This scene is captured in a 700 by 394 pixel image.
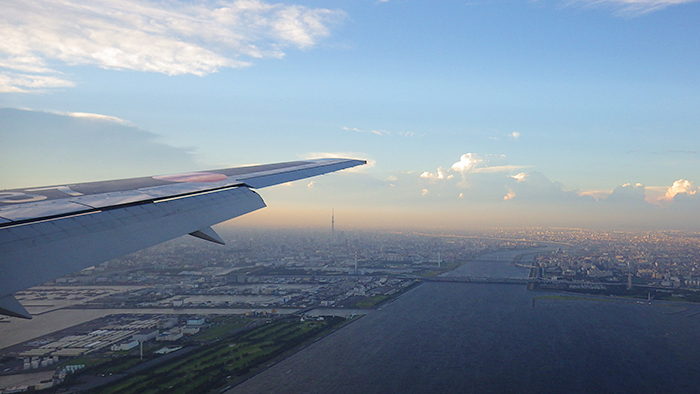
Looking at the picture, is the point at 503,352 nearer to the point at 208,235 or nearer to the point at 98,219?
the point at 208,235

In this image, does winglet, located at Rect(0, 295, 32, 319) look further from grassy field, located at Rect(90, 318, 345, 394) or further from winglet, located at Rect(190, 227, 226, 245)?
grassy field, located at Rect(90, 318, 345, 394)

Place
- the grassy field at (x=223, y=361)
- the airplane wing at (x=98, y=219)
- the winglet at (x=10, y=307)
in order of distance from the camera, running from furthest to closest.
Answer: the grassy field at (x=223, y=361) < the airplane wing at (x=98, y=219) < the winglet at (x=10, y=307)

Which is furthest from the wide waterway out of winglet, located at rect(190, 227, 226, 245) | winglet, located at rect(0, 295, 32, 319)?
winglet, located at rect(0, 295, 32, 319)

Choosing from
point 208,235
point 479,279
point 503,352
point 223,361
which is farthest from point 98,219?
point 479,279

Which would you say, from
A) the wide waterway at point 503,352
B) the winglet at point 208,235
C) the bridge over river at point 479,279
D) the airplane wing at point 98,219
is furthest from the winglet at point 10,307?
the bridge over river at point 479,279

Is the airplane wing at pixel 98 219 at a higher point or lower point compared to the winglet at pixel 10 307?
higher

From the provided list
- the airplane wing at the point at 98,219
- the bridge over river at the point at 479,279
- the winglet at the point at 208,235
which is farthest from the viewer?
the bridge over river at the point at 479,279

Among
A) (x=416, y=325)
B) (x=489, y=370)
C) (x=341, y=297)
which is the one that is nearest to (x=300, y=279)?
(x=341, y=297)

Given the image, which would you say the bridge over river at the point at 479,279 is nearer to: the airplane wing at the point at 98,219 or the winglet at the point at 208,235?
the airplane wing at the point at 98,219
